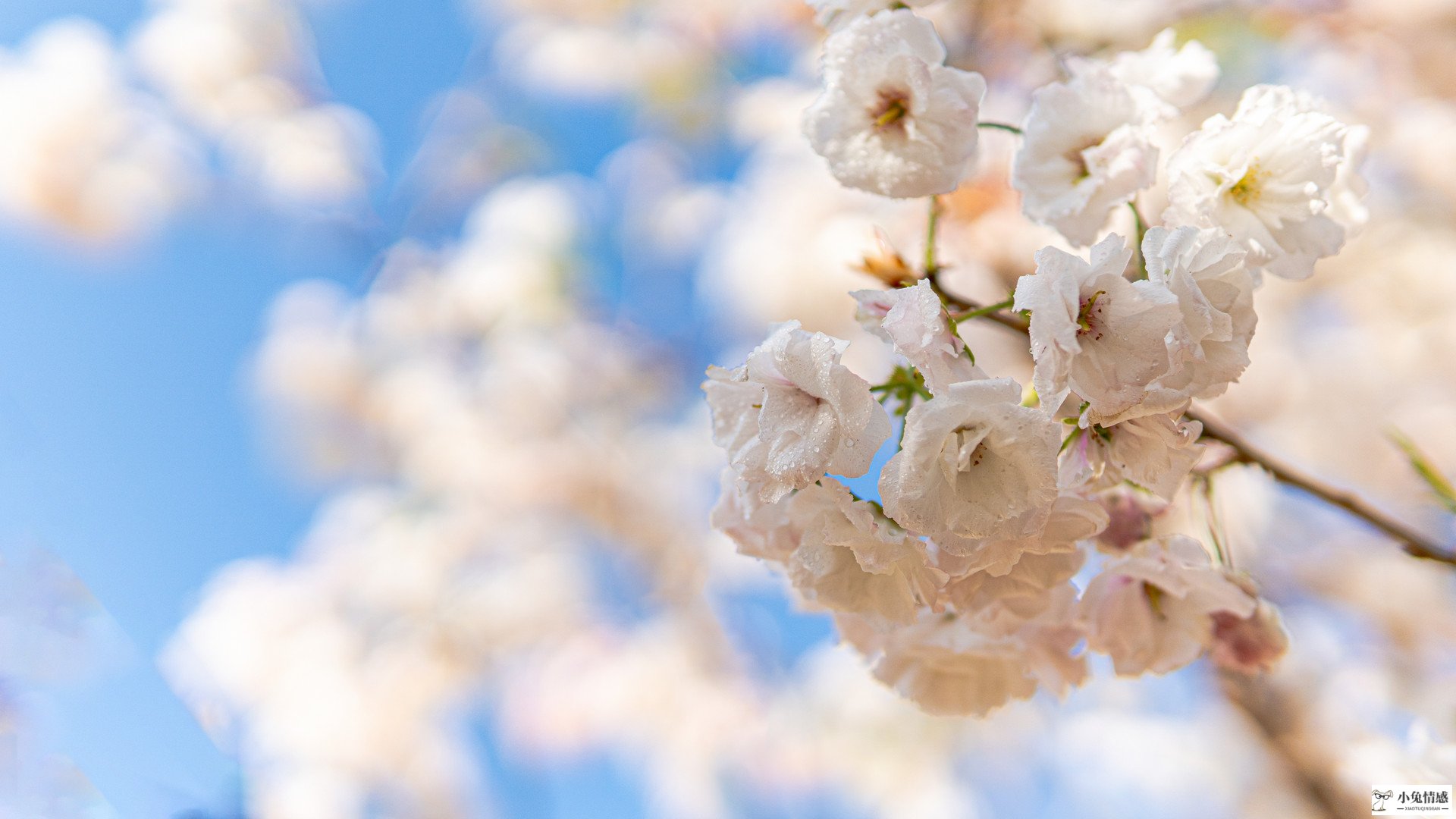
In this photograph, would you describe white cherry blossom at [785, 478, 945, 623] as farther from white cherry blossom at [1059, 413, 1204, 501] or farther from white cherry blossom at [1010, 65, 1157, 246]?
white cherry blossom at [1010, 65, 1157, 246]

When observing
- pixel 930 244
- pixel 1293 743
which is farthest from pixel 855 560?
pixel 1293 743

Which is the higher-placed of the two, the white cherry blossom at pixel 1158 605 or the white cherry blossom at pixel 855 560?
the white cherry blossom at pixel 855 560

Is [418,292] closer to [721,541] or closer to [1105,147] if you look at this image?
[721,541]

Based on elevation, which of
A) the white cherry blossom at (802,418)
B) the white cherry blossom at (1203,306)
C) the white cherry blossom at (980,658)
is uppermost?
the white cherry blossom at (802,418)

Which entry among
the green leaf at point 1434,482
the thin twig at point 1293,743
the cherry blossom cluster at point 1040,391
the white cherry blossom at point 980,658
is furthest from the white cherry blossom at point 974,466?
the thin twig at point 1293,743

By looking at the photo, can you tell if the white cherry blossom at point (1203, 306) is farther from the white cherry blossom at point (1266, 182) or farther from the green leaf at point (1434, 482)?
the green leaf at point (1434, 482)
